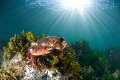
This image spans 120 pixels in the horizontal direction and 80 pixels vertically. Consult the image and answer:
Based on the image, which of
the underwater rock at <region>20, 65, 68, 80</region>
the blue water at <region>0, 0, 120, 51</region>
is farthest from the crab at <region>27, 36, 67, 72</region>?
the blue water at <region>0, 0, 120, 51</region>

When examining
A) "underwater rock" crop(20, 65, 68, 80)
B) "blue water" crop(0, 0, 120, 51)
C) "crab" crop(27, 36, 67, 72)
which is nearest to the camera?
"crab" crop(27, 36, 67, 72)

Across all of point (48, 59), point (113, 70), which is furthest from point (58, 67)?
point (113, 70)

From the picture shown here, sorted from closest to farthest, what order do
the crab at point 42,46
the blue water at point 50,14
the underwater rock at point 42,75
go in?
1. the crab at point 42,46
2. the underwater rock at point 42,75
3. the blue water at point 50,14

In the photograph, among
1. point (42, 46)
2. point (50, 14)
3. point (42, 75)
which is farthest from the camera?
point (50, 14)

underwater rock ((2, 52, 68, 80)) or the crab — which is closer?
the crab

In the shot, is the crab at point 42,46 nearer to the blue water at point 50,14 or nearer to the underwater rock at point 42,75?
the underwater rock at point 42,75

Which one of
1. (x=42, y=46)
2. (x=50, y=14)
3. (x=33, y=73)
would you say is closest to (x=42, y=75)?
(x=33, y=73)

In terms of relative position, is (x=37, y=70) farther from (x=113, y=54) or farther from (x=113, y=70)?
(x=113, y=54)

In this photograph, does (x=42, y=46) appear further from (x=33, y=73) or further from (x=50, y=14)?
(x=50, y=14)

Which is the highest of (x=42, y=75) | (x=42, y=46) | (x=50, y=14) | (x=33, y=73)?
(x=50, y=14)

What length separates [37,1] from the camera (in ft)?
81.8

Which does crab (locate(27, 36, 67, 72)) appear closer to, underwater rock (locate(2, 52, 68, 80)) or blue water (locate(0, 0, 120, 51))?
underwater rock (locate(2, 52, 68, 80))

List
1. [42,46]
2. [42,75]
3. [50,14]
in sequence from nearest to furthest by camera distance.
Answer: [42,46] < [42,75] < [50,14]

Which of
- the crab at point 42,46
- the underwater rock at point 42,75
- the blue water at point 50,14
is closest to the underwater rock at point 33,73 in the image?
the underwater rock at point 42,75
